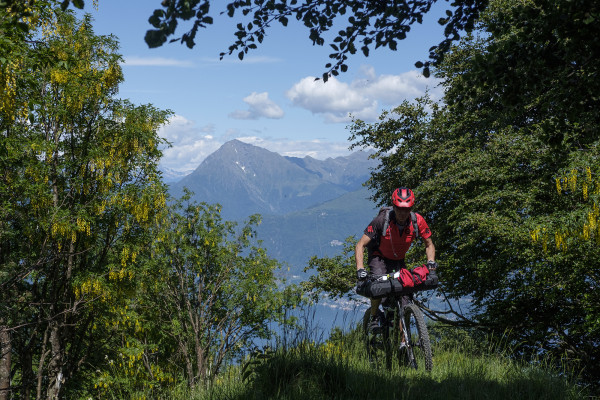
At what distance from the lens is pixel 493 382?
465 centimetres

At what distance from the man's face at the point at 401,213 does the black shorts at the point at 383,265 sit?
23.3 inches

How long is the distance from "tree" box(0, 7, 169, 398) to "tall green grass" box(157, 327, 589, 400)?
11.2m

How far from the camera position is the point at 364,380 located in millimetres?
4363

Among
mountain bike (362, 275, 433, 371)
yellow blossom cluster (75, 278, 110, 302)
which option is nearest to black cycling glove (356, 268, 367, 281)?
mountain bike (362, 275, 433, 371)

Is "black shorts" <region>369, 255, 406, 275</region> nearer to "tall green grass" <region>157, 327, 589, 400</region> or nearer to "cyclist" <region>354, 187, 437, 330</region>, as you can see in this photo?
"cyclist" <region>354, 187, 437, 330</region>

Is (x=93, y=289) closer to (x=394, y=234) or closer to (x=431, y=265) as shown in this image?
(x=394, y=234)

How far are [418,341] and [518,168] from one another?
10.5m

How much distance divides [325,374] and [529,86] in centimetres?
301

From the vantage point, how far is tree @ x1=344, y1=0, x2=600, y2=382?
4.16 m

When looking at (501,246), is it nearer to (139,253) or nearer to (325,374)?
(325,374)

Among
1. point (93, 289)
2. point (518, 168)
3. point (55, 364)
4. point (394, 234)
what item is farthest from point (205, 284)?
point (394, 234)

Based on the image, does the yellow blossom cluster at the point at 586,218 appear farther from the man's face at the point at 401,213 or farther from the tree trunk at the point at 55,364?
the tree trunk at the point at 55,364

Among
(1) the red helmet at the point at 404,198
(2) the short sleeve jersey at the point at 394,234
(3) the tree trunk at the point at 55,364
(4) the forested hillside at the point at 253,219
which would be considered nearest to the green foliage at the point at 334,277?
(4) the forested hillside at the point at 253,219

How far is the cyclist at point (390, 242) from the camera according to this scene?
19.1ft
